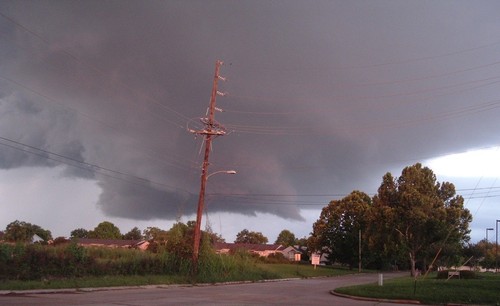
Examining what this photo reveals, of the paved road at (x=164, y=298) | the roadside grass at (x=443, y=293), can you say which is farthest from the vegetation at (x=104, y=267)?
the roadside grass at (x=443, y=293)

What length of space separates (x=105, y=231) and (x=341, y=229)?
332ft

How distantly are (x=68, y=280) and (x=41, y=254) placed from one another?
2465 millimetres

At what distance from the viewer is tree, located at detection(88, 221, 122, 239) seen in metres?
174

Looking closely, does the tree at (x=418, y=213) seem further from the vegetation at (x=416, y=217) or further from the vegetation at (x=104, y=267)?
the vegetation at (x=104, y=267)

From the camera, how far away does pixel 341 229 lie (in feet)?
333

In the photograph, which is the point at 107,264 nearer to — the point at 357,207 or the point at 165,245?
→ the point at 165,245

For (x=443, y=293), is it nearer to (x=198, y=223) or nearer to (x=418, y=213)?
(x=198, y=223)

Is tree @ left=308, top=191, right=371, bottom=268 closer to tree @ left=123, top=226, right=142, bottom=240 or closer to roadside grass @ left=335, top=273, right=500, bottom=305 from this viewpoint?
roadside grass @ left=335, top=273, right=500, bottom=305

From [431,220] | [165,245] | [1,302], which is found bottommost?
[1,302]

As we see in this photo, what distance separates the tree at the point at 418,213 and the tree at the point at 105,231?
12511 cm

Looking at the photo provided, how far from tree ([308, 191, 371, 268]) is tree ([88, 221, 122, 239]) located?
306 ft

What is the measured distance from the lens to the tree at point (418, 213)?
63875 millimetres

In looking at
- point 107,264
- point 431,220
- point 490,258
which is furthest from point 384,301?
point 490,258

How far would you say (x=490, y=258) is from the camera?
363ft
